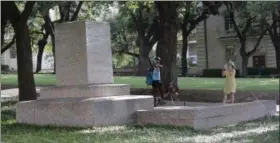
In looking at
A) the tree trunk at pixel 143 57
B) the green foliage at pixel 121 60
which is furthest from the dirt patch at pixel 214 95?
the green foliage at pixel 121 60

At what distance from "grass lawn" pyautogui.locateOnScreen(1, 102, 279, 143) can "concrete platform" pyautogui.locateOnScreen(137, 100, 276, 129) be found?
23 cm

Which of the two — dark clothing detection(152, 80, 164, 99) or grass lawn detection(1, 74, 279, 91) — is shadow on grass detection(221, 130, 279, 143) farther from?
grass lawn detection(1, 74, 279, 91)

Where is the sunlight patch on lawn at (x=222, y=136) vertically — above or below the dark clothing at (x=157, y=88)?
below

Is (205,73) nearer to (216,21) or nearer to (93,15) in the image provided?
(216,21)

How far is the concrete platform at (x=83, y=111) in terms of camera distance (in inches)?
408

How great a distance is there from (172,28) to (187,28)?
2803cm

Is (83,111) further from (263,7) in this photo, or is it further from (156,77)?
(263,7)

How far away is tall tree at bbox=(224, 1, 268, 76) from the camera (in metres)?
36.8

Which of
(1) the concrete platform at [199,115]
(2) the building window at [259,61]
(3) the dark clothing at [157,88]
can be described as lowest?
(1) the concrete platform at [199,115]

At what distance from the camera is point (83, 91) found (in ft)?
36.7

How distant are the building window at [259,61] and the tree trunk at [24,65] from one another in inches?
1312

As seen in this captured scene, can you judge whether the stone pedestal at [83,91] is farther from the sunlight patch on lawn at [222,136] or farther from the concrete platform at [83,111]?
the sunlight patch on lawn at [222,136]

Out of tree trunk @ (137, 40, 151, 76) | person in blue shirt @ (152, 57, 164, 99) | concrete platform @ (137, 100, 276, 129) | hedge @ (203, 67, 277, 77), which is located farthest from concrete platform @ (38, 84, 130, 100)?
hedge @ (203, 67, 277, 77)

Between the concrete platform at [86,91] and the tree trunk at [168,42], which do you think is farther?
the tree trunk at [168,42]
